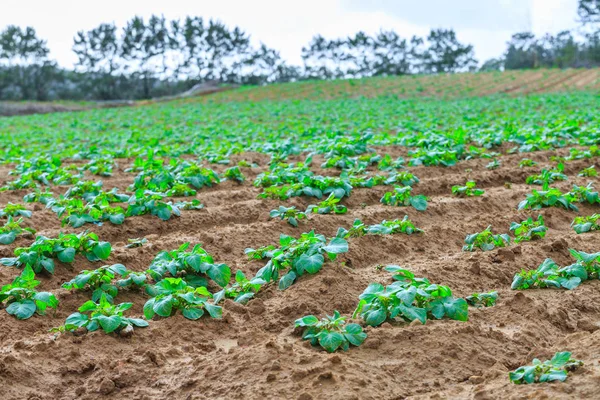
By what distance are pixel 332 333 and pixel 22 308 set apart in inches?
74.9

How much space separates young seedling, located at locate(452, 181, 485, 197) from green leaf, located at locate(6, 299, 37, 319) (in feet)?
14.2

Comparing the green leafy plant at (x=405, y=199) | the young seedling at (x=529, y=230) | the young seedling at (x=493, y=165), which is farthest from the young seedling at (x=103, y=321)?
the young seedling at (x=493, y=165)

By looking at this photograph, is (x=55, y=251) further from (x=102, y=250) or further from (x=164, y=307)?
(x=164, y=307)

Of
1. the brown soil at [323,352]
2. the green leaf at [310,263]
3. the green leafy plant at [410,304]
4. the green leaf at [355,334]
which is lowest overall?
the brown soil at [323,352]

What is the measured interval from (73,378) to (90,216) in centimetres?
264

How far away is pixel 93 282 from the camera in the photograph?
407 cm

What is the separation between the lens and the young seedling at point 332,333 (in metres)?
3.16

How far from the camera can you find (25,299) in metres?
3.83

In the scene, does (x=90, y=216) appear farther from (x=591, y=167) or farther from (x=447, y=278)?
(x=591, y=167)

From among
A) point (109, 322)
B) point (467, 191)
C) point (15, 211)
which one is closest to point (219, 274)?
point (109, 322)

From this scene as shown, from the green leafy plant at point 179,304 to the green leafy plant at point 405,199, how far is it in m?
2.70

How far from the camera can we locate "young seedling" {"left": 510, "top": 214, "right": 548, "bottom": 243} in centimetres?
495

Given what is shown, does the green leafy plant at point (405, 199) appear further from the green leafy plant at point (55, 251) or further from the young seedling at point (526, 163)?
the green leafy plant at point (55, 251)

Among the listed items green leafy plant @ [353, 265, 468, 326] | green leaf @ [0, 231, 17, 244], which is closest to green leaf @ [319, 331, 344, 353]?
green leafy plant @ [353, 265, 468, 326]
